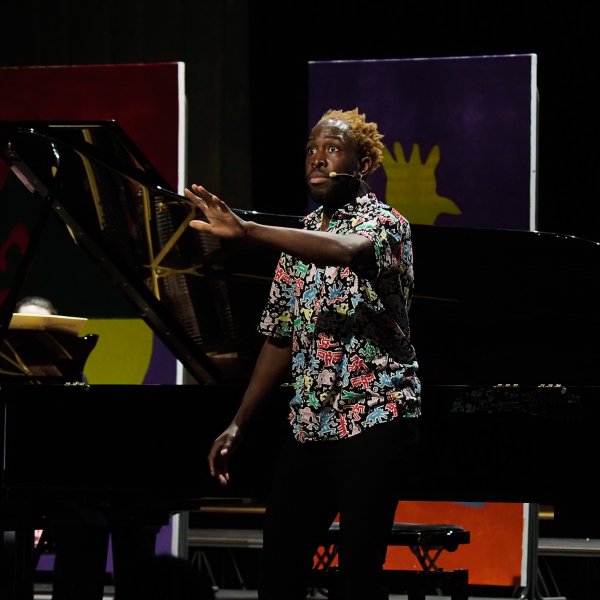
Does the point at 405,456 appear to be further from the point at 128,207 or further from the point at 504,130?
the point at 504,130

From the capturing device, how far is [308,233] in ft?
6.97

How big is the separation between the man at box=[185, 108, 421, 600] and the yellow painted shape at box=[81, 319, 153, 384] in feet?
9.49

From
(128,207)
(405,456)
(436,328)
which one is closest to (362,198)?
(405,456)

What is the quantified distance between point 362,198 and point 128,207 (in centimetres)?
139

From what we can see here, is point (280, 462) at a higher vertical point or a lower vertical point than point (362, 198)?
lower

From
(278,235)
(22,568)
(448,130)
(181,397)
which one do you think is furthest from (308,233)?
(448,130)

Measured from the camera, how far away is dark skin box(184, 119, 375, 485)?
6.84ft

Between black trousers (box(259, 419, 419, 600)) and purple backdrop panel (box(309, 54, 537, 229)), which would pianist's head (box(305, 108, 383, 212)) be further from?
purple backdrop panel (box(309, 54, 537, 229))

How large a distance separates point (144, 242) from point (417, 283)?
94cm

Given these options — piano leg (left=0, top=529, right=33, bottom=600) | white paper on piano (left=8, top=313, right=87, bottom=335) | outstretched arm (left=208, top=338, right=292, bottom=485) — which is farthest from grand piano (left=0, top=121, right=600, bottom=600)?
outstretched arm (left=208, top=338, right=292, bottom=485)

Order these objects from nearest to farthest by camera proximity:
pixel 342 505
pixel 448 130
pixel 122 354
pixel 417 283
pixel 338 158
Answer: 1. pixel 342 505
2. pixel 338 158
3. pixel 417 283
4. pixel 448 130
5. pixel 122 354

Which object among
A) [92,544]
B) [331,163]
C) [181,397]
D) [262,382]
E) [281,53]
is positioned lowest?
[92,544]

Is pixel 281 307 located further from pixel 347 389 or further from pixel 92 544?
pixel 92 544

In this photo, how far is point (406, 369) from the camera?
2.32 meters
